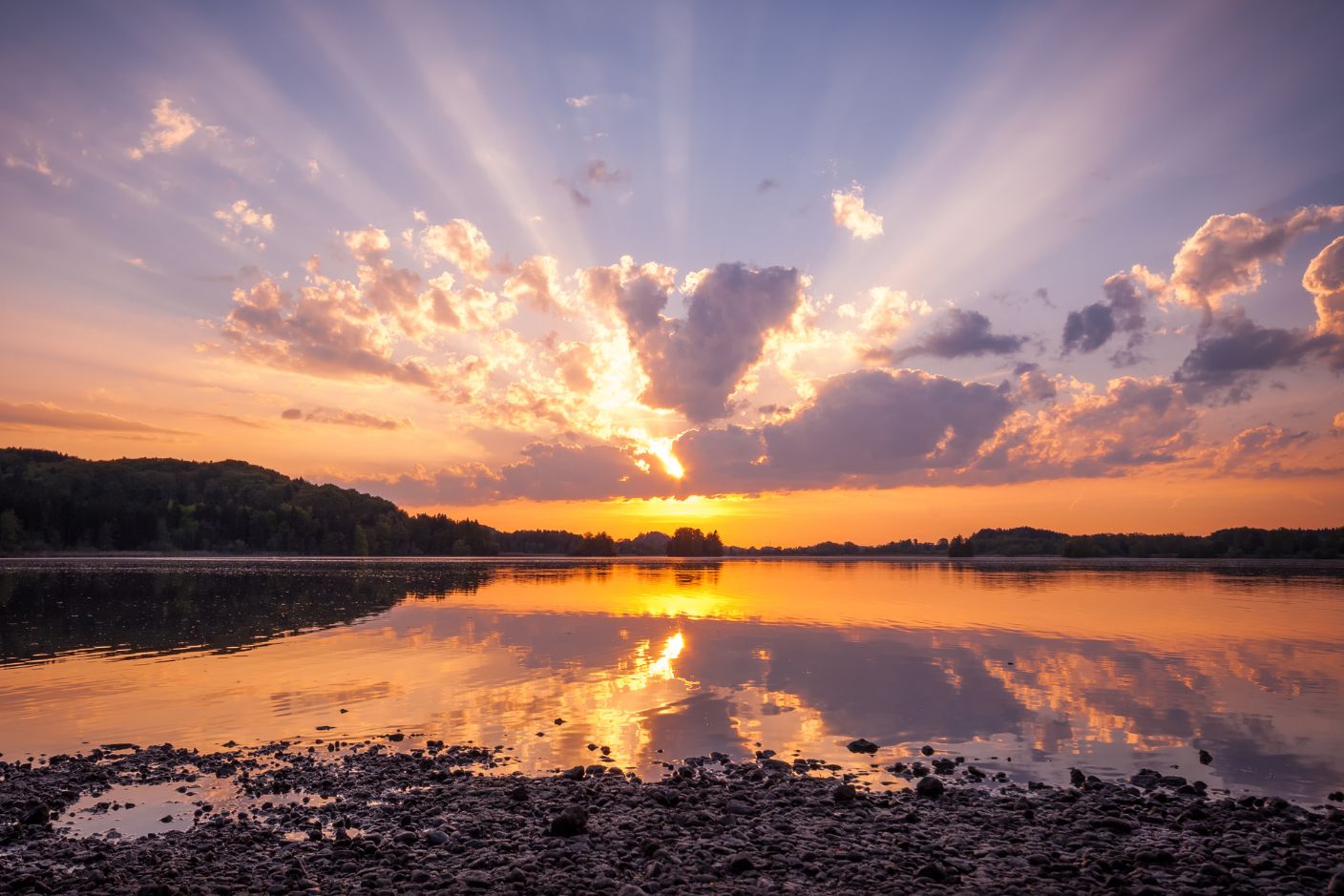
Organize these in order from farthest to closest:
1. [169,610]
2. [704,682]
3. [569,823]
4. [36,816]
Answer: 1. [169,610]
2. [704,682]
3. [36,816]
4. [569,823]

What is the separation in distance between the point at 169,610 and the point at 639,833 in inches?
2383

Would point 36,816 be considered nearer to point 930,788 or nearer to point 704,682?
point 930,788

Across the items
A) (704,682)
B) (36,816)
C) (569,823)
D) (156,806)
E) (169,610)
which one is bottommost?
(169,610)

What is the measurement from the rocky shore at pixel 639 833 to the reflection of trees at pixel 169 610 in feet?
87.8

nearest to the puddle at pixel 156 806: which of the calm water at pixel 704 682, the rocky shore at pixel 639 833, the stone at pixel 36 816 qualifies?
the rocky shore at pixel 639 833

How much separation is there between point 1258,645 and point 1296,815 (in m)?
34.2

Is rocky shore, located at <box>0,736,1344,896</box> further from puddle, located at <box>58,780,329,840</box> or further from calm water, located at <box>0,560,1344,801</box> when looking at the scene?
calm water, located at <box>0,560,1344,801</box>

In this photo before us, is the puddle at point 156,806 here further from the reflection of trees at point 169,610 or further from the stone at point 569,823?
the reflection of trees at point 169,610

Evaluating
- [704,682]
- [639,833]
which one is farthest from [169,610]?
[639,833]

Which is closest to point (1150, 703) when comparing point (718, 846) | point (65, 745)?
point (718, 846)

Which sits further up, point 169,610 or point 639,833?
point 639,833

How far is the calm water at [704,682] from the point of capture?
21766 millimetres

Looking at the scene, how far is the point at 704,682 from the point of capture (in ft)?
106

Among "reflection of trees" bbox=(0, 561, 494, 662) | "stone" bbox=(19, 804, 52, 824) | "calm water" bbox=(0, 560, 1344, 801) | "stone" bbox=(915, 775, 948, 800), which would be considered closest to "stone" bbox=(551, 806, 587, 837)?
"calm water" bbox=(0, 560, 1344, 801)
